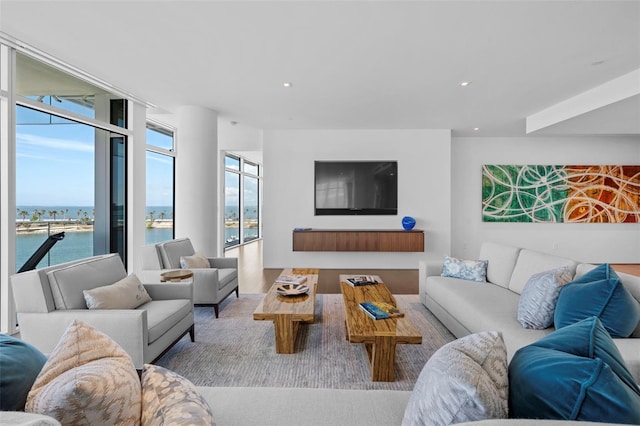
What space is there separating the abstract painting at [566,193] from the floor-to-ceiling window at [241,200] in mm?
5901

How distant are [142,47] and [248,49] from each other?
97 cm

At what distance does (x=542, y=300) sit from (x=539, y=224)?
513cm

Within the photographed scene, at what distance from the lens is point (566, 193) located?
5.97 metres

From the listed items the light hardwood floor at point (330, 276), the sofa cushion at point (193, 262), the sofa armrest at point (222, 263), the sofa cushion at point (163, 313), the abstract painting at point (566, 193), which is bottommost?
the light hardwood floor at point (330, 276)

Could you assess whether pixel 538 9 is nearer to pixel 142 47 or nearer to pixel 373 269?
pixel 142 47

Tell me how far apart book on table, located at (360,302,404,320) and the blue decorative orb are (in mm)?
3076

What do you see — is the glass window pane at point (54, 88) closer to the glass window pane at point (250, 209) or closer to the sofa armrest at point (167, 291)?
the sofa armrest at point (167, 291)

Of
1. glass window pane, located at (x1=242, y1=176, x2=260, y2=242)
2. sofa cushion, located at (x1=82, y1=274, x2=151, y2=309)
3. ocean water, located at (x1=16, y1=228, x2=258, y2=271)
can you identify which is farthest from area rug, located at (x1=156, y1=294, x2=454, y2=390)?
glass window pane, located at (x1=242, y1=176, x2=260, y2=242)

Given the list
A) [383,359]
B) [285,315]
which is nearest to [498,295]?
[383,359]

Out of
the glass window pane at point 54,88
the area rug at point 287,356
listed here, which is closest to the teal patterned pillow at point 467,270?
the area rug at point 287,356

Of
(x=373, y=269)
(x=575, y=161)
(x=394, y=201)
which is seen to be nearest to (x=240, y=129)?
(x=394, y=201)

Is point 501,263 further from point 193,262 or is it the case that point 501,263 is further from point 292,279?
point 193,262

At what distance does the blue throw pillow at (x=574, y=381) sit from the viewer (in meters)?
0.68

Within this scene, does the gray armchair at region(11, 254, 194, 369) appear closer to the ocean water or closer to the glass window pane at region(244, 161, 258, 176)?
the ocean water
